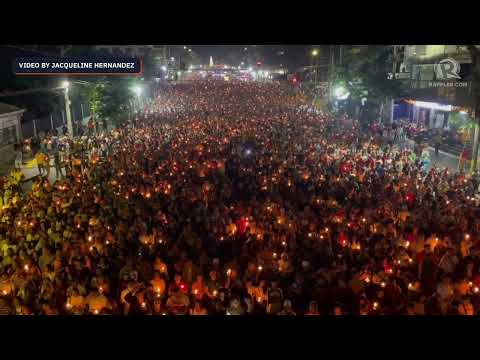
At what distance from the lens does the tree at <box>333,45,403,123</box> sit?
31094mm

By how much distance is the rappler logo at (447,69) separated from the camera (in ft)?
74.6

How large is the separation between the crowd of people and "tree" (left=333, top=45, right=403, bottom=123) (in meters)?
16.9

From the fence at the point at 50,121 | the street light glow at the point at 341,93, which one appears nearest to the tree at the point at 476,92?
the street light glow at the point at 341,93

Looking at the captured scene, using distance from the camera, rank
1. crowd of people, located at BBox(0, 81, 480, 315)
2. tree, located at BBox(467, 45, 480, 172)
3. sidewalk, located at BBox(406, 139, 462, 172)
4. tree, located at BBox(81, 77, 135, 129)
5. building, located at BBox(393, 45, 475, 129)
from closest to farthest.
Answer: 1. crowd of people, located at BBox(0, 81, 480, 315)
2. tree, located at BBox(467, 45, 480, 172)
3. sidewalk, located at BBox(406, 139, 462, 172)
4. building, located at BBox(393, 45, 475, 129)
5. tree, located at BBox(81, 77, 135, 129)

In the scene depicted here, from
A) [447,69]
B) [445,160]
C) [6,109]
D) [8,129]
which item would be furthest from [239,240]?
[447,69]

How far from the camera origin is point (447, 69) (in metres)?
23.9

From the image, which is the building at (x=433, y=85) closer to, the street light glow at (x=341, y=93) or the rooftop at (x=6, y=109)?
the street light glow at (x=341, y=93)

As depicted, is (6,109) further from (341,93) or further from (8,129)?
(341,93)

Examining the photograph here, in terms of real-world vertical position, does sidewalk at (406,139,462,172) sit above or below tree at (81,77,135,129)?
below

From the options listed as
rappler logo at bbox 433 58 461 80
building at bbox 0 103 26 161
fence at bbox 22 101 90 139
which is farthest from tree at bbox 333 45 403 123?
building at bbox 0 103 26 161

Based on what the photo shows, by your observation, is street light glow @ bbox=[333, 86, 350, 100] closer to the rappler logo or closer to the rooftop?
the rappler logo

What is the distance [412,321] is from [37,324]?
1.71 meters

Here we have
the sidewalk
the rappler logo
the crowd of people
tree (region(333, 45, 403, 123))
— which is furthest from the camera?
tree (region(333, 45, 403, 123))

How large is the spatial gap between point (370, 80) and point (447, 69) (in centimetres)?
797
